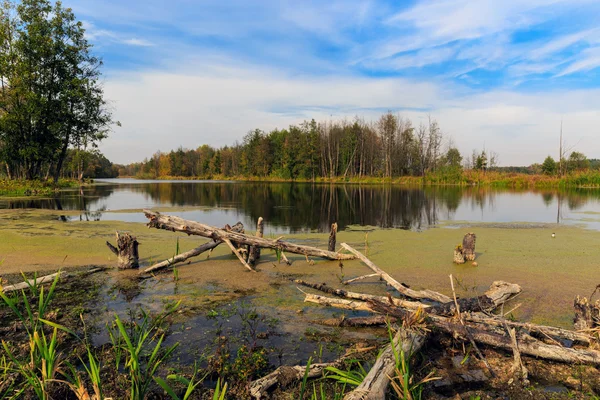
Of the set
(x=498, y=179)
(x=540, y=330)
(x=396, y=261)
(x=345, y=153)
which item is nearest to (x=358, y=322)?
(x=540, y=330)

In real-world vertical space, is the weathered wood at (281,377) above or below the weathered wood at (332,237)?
below

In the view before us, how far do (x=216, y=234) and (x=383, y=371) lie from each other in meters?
4.25

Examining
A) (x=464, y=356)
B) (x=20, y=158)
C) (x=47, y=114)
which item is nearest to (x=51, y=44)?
(x=47, y=114)

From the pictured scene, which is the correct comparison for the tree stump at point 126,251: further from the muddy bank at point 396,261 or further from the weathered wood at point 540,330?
the weathered wood at point 540,330

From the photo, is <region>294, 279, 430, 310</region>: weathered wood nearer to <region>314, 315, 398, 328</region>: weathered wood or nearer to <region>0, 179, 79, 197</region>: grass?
<region>314, 315, 398, 328</region>: weathered wood

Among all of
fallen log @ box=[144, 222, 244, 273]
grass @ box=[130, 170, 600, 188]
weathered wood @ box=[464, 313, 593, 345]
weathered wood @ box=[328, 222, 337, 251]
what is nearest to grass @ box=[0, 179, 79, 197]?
fallen log @ box=[144, 222, 244, 273]

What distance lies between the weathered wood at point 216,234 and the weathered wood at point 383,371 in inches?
141

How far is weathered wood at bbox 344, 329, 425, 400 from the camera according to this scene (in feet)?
7.09

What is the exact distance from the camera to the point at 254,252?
682 cm

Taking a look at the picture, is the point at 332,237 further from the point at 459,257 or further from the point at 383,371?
the point at 383,371

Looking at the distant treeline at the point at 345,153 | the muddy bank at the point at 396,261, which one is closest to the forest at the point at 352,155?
the distant treeline at the point at 345,153

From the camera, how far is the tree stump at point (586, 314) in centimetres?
339

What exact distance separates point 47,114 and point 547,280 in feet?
95.0

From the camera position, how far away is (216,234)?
20.0 ft
